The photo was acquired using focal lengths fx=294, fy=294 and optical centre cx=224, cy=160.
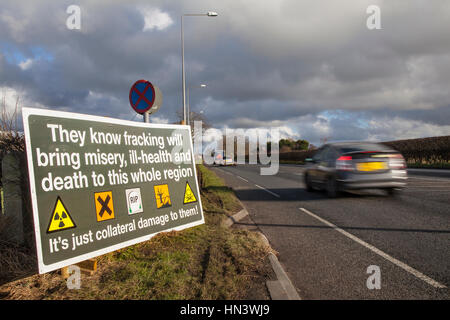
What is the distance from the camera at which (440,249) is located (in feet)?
14.1

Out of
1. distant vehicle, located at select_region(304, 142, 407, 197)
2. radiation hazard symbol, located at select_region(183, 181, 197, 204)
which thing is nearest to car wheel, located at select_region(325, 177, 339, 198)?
distant vehicle, located at select_region(304, 142, 407, 197)

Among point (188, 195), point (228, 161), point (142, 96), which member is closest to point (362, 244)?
point (188, 195)

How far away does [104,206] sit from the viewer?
377 centimetres

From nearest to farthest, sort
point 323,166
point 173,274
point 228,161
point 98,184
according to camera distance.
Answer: point 173,274 → point 98,184 → point 323,166 → point 228,161

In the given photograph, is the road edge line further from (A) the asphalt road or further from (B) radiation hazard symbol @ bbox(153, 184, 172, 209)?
(B) radiation hazard symbol @ bbox(153, 184, 172, 209)

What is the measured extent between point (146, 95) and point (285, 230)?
3.65m

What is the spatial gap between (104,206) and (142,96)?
230cm

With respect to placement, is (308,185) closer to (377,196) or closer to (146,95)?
(377,196)

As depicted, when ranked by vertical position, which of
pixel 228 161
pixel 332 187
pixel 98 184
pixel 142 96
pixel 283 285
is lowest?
pixel 228 161

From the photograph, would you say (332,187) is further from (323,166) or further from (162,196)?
(162,196)

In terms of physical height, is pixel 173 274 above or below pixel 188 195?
below

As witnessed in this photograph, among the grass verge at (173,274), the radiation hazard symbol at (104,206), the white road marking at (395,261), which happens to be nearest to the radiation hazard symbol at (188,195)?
the grass verge at (173,274)

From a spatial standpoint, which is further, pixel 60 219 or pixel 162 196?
pixel 162 196
